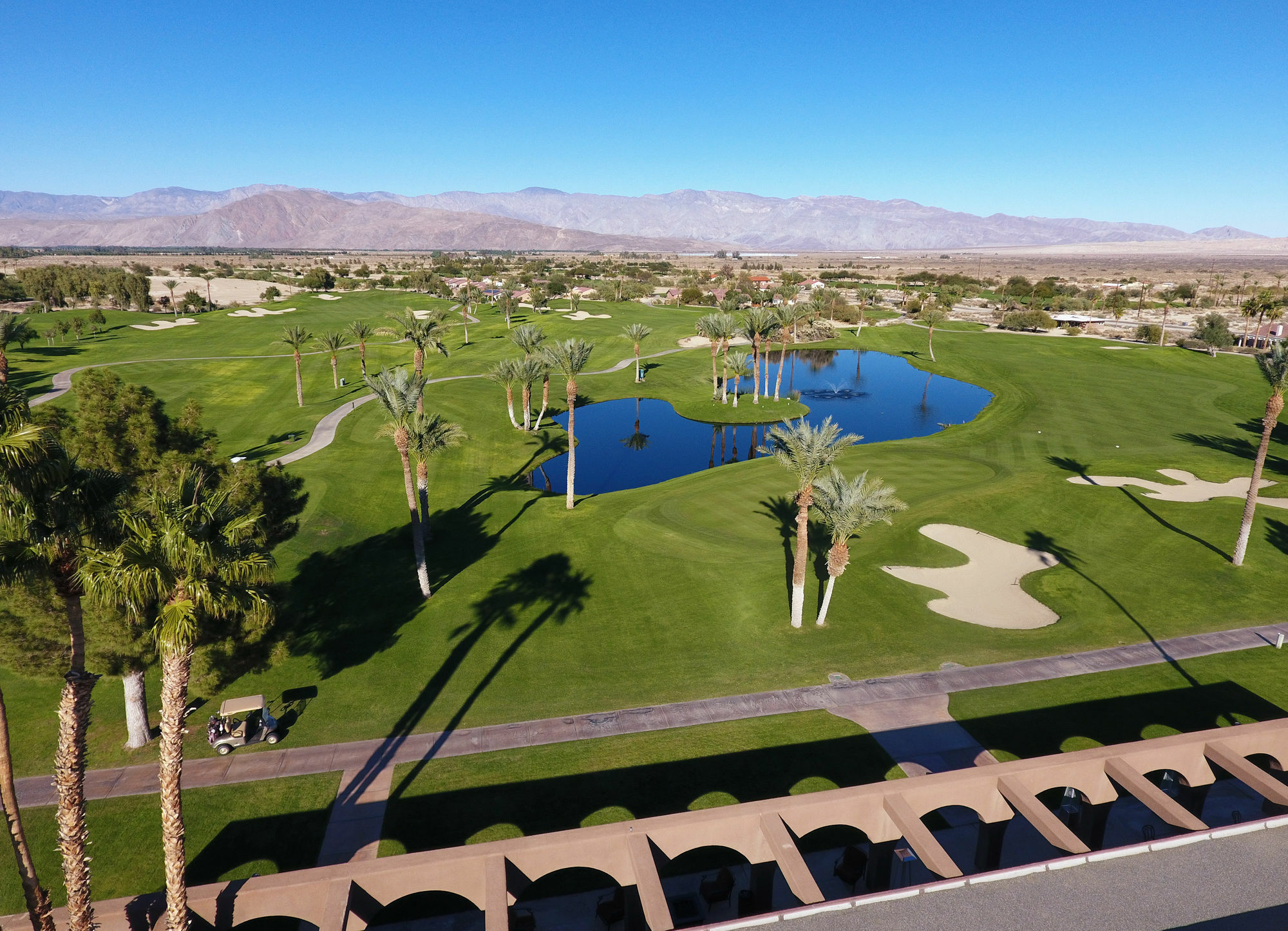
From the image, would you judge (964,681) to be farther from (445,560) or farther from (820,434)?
(445,560)

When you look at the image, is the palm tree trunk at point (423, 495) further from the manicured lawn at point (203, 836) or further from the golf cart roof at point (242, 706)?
the manicured lawn at point (203, 836)

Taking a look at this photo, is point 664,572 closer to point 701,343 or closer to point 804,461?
point 804,461

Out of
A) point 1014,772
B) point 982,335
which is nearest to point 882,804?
point 1014,772

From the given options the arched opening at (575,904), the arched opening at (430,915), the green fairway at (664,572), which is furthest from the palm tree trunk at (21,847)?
the arched opening at (575,904)

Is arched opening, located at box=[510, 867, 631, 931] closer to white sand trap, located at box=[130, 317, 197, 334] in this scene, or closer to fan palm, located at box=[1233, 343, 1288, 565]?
fan palm, located at box=[1233, 343, 1288, 565]

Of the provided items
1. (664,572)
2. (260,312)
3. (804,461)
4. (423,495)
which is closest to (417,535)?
(423,495)
